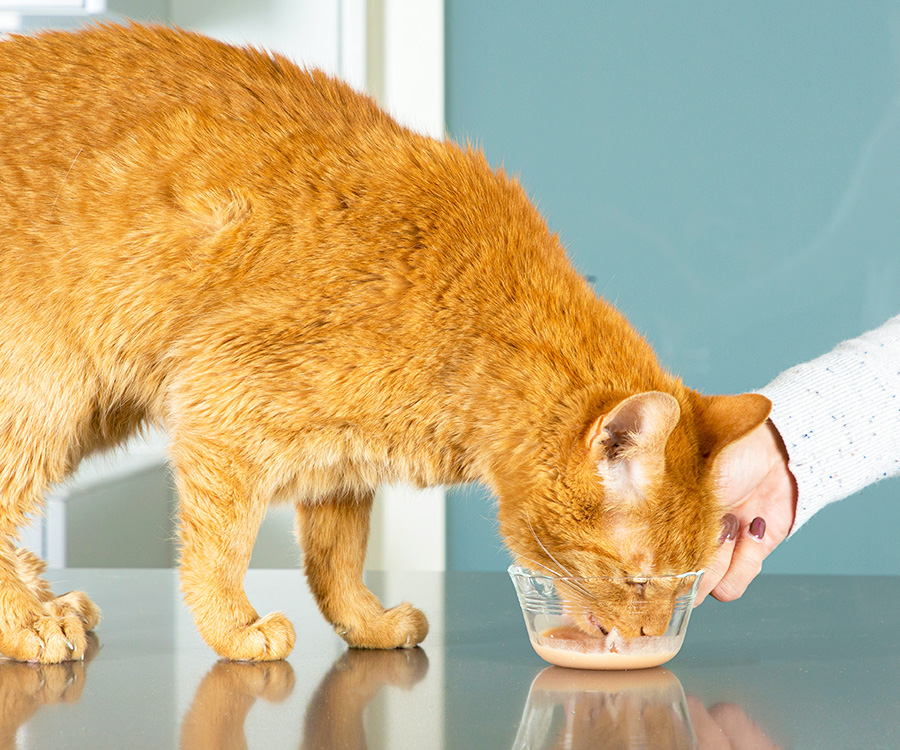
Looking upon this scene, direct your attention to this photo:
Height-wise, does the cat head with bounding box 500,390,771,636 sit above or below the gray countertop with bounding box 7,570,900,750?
above

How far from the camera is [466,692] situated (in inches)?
43.6

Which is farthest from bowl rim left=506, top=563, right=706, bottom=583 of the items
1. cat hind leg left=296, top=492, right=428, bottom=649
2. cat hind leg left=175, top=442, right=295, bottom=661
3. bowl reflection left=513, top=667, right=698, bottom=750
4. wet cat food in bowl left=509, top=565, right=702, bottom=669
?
cat hind leg left=175, top=442, right=295, bottom=661

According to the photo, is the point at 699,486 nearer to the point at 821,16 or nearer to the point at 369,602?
the point at 369,602

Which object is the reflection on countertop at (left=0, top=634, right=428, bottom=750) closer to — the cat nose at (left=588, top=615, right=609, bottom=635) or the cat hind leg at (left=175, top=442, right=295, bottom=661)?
the cat hind leg at (left=175, top=442, right=295, bottom=661)

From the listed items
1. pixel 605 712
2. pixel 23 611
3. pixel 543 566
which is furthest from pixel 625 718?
pixel 23 611

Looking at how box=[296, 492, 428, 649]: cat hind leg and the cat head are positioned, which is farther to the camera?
box=[296, 492, 428, 649]: cat hind leg

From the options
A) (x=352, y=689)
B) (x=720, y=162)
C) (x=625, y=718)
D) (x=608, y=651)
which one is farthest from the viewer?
(x=720, y=162)

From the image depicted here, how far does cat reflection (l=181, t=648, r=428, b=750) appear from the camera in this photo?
934mm

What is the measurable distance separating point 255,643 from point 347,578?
0.65 feet

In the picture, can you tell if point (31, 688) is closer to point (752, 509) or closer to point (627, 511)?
point (627, 511)

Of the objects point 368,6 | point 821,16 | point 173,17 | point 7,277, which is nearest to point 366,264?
point 7,277

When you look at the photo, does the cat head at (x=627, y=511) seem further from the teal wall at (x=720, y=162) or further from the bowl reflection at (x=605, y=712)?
the teal wall at (x=720, y=162)

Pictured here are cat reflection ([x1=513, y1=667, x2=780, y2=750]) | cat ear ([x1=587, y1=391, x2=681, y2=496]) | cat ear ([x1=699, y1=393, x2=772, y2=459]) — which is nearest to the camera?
cat reflection ([x1=513, y1=667, x2=780, y2=750])

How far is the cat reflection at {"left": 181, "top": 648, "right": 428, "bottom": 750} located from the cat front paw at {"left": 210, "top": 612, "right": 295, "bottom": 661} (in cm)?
1
